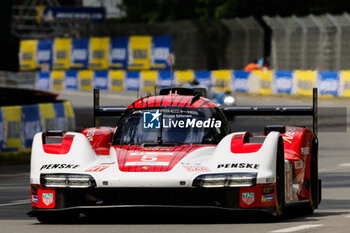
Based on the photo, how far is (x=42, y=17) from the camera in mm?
85562

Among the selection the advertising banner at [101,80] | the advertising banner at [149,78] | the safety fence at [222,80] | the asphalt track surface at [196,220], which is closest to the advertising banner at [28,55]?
the safety fence at [222,80]

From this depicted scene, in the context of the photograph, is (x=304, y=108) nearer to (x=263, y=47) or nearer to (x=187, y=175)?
(x=187, y=175)

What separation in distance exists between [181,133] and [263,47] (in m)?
39.5

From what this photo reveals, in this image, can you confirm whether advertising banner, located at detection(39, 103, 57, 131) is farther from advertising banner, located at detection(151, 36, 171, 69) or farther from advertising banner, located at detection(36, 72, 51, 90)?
advertising banner, located at detection(151, 36, 171, 69)

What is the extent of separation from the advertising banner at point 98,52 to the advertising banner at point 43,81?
5.45 metres

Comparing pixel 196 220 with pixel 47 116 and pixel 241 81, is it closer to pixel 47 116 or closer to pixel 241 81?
pixel 47 116

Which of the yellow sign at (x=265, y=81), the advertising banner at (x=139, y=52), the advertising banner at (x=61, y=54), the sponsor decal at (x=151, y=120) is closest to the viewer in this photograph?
the sponsor decal at (x=151, y=120)

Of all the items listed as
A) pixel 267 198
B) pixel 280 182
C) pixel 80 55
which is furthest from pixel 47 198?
pixel 80 55

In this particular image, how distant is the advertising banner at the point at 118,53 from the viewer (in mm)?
63438

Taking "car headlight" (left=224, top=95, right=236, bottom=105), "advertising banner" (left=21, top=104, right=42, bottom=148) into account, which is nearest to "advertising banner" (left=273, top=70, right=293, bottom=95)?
"car headlight" (left=224, top=95, right=236, bottom=105)

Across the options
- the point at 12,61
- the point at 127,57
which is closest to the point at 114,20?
the point at 12,61

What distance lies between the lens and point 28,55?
70875 mm

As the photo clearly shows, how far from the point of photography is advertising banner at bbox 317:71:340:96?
41.5 m

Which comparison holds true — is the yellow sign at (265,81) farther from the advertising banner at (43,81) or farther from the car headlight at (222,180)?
the car headlight at (222,180)
